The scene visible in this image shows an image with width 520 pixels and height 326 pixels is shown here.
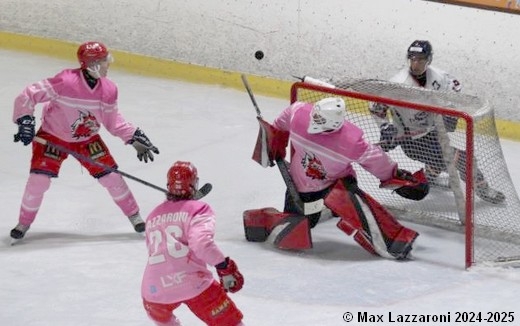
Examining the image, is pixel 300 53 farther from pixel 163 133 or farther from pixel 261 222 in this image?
pixel 261 222

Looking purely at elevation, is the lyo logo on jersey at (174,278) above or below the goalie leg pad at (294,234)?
above

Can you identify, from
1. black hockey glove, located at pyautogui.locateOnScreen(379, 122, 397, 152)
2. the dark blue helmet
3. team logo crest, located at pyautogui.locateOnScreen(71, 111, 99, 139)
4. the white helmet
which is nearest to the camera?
the white helmet

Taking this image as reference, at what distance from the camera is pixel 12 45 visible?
8664 millimetres

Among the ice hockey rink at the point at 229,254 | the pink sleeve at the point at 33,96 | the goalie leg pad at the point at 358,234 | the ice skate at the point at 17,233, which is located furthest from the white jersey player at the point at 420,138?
the ice skate at the point at 17,233

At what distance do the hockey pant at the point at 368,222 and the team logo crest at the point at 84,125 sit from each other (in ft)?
3.34

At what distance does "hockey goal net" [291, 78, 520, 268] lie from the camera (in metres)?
5.07

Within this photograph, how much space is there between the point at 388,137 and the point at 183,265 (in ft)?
6.37

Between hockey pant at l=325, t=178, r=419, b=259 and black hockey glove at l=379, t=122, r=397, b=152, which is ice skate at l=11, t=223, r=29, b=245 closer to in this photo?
hockey pant at l=325, t=178, r=419, b=259

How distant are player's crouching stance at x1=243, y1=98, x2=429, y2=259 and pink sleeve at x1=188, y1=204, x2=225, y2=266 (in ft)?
4.49

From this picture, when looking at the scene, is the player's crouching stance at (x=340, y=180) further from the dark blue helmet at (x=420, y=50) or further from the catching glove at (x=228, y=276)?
the catching glove at (x=228, y=276)

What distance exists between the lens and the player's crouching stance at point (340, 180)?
5.02 meters

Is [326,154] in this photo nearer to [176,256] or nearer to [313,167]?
[313,167]

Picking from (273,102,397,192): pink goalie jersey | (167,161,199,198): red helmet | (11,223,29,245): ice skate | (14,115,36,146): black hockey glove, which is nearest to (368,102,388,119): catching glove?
(273,102,397,192): pink goalie jersey

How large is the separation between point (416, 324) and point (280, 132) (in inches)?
46.6
